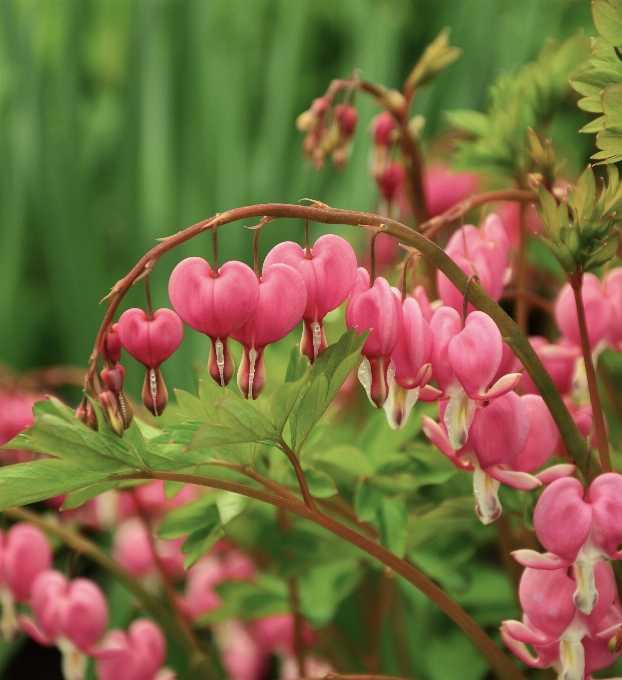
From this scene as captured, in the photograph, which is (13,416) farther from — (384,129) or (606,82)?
(606,82)

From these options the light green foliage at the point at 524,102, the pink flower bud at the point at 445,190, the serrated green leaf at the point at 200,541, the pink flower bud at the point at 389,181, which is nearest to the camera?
the serrated green leaf at the point at 200,541

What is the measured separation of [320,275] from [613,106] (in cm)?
20

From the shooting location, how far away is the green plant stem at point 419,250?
1.56ft

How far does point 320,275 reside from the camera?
20.0 inches

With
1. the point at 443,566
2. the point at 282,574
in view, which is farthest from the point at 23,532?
the point at 443,566

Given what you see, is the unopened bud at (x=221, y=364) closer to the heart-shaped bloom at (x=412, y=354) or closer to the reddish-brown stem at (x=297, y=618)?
the heart-shaped bloom at (x=412, y=354)

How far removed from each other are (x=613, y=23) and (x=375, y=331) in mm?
243

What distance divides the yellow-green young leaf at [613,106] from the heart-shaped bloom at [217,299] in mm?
234

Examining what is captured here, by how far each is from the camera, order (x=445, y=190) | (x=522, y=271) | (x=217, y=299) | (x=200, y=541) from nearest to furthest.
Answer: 1. (x=217, y=299)
2. (x=200, y=541)
3. (x=522, y=271)
4. (x=445, y=190)

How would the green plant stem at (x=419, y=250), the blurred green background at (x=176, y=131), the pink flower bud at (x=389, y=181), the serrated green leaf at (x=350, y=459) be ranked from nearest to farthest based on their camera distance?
the green plant stem at (x=419, y=250), the serrated green leaf at (x=350, y=459), the pink flower bud at (x=389, y=181), the blurred green background at (x=176, y=131)

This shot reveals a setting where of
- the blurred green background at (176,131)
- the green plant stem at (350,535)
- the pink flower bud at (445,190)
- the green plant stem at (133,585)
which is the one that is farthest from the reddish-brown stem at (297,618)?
the blurred green background at (176,131)

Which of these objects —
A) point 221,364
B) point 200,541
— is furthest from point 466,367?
point 200,541

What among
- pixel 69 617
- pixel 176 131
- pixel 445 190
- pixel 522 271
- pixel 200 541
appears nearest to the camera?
pixel 200 541

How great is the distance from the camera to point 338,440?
2.94 feet
